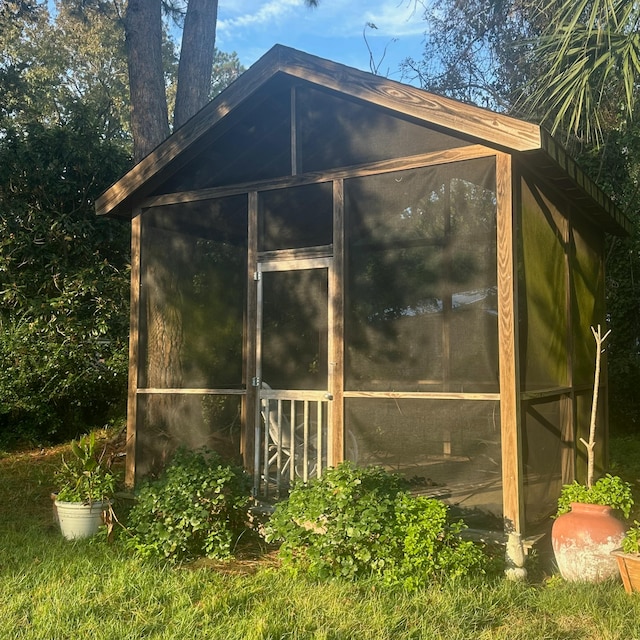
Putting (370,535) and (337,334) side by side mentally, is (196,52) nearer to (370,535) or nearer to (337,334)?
(337,334)

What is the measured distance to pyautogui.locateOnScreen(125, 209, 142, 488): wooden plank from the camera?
19.4 ft

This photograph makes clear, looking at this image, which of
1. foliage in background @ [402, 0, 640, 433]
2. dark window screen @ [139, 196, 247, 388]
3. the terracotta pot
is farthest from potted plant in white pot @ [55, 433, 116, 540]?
foliage in background @ [402, 0, 640, 433]

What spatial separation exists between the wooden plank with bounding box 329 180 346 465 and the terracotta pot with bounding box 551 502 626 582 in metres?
1.55

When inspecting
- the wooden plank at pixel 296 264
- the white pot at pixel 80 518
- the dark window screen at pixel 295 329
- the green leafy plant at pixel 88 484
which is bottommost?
the white pot at pixel 80 518

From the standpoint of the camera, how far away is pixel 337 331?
4.99 m

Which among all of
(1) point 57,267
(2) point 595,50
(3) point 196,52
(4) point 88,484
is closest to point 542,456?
(4) point 88,484

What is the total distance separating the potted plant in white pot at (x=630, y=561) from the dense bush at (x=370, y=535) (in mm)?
755

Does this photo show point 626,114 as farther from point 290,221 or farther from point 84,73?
point 84,73

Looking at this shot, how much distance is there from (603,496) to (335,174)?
9.41ft

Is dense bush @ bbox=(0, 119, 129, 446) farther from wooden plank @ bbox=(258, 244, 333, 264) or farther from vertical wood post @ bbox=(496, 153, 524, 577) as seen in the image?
vertical wood post @ bbox=(496, 153, 524, 577)

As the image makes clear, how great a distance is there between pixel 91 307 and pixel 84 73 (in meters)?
15.4

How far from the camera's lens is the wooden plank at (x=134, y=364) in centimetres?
591

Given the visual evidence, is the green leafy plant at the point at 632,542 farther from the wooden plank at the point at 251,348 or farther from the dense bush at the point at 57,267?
the dense bush at the point at 57,267

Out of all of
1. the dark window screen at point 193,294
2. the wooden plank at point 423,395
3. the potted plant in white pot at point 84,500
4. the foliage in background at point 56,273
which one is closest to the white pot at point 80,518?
the potted plant in white pot at point 84,500
